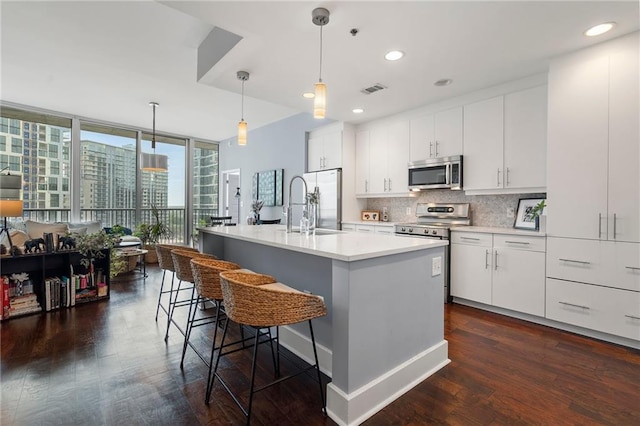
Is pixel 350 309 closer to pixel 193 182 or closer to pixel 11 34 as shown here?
pixel 11 34

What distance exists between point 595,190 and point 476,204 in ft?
4.52

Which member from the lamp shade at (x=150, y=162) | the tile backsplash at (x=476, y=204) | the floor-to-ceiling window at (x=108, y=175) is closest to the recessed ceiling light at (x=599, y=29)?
the tile backsplash at (x=476, y=204)

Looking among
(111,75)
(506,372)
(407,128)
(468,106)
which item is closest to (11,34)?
(111,75)

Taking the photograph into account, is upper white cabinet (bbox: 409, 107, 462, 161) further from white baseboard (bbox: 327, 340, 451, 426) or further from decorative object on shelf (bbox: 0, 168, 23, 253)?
decorative object on shelf (bbox: 0, 168, 23, 253)

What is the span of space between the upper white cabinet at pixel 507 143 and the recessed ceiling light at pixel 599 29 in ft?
2.39

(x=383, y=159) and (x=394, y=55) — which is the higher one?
(x=394, y=55)

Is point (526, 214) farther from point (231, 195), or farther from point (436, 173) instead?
point (231, 195)

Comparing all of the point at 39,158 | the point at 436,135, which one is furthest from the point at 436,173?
the point at 39,158

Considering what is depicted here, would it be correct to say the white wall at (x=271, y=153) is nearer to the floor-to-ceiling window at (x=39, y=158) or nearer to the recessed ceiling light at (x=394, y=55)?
the recessed ceiling light at (x=394, y=55)

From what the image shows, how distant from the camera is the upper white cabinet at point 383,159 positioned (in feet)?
14.5

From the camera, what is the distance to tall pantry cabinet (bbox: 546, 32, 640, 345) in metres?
2.46

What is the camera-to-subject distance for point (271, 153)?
6.47 metres

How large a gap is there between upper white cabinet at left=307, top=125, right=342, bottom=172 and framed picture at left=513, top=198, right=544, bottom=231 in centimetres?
258

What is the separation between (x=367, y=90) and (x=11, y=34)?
3677 mm
